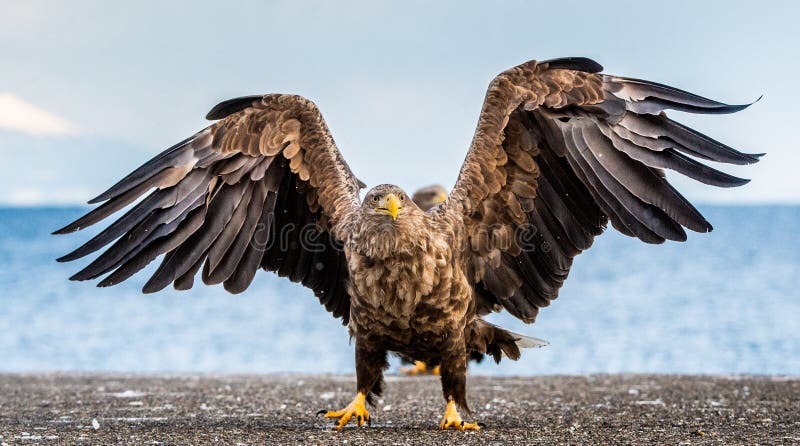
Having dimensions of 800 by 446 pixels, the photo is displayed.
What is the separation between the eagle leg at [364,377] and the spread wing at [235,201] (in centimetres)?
76

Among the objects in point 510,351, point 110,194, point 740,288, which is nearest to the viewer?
point 110,194

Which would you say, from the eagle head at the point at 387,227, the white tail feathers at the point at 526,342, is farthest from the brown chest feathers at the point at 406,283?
the white tail feathers at the point at 526,342

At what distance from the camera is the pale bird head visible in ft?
21.8

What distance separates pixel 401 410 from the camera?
889 cm

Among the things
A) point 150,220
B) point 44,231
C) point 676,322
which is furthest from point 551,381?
point 44,231

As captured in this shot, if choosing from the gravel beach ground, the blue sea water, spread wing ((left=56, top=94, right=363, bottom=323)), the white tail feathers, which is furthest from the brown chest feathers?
the blue sea water

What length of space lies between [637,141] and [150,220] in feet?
10.2

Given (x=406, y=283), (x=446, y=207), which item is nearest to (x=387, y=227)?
(x=406, y=283)

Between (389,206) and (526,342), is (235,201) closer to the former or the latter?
(389,206)

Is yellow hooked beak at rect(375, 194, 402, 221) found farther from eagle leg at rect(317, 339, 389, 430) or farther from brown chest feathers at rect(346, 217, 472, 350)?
eagle leg at rect(317, 339, 389, 430)

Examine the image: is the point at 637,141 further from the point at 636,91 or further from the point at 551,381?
the point at 551,381

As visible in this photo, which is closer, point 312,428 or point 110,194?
point 110,194

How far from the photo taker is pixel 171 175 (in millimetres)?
7234

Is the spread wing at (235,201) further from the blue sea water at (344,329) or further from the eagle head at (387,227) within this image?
the blue sea water at (344,329)
